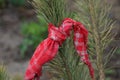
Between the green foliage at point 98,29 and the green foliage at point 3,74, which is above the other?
the green foliage at point 98,29

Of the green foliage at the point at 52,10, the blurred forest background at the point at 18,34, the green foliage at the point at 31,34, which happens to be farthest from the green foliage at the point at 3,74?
the green foliage at the point at 31,34

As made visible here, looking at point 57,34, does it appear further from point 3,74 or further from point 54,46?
point 3,74

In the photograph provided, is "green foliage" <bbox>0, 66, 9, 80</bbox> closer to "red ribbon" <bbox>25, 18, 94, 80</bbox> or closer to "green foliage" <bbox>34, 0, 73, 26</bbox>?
"red ribbon" <bbox>25, 18, 94, 80</bbox>

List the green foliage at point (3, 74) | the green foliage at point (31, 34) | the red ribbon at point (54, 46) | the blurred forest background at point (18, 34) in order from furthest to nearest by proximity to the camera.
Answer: the green foliage at point (31, 34)
the blurred forest background at point (18, 34)
the green foliage at point (3, 74)
the red ribbon at point (54, 46)

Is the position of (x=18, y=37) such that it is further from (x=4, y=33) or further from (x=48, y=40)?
(x=48, y=40)

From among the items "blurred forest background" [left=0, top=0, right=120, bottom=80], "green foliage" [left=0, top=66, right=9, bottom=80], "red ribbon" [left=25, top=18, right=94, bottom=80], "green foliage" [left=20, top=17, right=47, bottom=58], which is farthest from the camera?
"green foliage" [left=20, top=17, right=47, bottom=58]

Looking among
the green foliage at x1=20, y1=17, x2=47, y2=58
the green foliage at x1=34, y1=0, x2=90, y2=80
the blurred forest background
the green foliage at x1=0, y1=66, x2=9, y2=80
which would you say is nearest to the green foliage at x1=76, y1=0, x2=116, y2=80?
the green foliage at x1=34, y1=0, x2=90, y2=80

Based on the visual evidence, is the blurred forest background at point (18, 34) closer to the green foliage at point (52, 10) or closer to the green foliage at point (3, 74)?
the green foliage at point (3, 74)

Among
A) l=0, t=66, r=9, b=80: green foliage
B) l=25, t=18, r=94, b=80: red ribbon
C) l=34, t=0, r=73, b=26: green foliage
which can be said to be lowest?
l=0, t=66, r=9, b=80: green foliage
